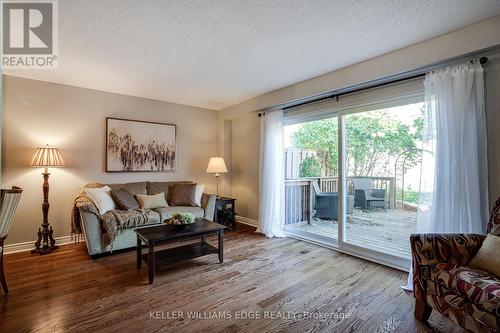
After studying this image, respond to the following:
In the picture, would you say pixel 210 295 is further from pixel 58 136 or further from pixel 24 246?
pixel 58 136

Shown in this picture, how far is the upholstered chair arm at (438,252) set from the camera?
1.85 m

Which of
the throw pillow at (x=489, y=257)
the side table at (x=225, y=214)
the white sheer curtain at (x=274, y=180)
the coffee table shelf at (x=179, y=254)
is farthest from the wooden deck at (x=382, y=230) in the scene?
the coffee table shelf at (x=179, y=254)

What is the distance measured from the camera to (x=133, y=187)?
156 inches

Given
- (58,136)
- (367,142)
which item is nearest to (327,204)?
(367,142)

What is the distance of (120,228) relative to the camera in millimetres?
3176

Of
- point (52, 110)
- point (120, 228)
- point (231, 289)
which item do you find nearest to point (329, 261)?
point (231, 289)

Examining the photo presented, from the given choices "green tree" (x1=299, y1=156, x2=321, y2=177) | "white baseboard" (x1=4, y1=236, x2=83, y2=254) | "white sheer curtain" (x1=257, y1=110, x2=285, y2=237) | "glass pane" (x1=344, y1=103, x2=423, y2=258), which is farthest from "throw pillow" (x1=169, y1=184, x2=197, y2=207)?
"glass pane" (x1=344, y1=103, x2=423, y2=258)

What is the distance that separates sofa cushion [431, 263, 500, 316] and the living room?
0.01 m

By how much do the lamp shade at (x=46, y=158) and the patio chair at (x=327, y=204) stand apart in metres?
3.79

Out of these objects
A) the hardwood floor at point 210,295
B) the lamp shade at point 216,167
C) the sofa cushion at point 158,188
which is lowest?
the hardwood floor at point 210,295

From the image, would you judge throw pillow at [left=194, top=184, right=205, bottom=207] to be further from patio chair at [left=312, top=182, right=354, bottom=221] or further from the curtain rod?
the curtain rod

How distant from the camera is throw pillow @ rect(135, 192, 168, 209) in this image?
3.76 meters

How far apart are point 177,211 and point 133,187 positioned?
35.0 inches

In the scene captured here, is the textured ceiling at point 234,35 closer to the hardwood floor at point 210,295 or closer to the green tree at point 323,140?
the green tree at point 323,140
